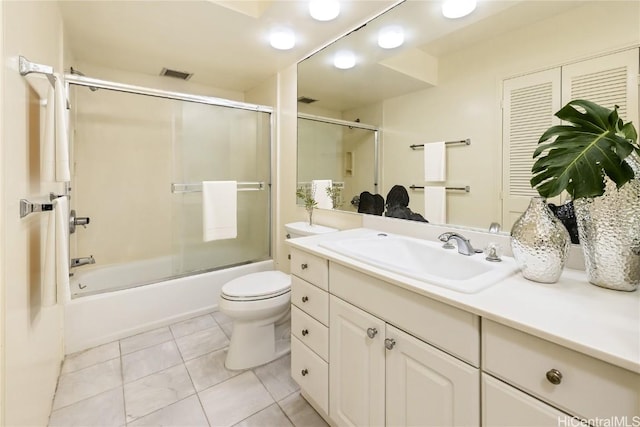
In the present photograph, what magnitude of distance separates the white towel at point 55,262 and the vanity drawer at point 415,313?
1087mm

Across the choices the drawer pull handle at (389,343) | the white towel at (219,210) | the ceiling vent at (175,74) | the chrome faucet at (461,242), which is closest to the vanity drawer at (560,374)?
the drawer pull handle at (389,343)

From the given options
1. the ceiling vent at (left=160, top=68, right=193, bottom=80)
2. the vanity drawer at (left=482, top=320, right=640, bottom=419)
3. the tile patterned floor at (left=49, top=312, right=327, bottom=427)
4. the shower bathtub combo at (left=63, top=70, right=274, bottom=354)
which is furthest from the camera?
the ceiling vent at (left=160, top=68, right=193, bottom=80)

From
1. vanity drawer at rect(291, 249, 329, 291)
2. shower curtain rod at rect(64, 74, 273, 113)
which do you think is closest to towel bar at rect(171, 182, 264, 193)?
shower curtain rod at rect(64, 74, 273, 113)

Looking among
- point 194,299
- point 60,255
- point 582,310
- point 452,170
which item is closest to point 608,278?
point 582,310

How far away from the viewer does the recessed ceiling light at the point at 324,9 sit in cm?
155

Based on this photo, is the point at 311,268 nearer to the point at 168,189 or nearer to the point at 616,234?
the point at 616,234

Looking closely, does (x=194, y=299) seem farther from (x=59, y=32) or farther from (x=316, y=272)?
(x=59, y=32)

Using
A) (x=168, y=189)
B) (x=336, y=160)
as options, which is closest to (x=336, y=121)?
(x=336, y=160)

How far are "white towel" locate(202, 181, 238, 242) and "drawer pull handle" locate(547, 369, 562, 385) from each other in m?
2.15

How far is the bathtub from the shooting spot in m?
1.81

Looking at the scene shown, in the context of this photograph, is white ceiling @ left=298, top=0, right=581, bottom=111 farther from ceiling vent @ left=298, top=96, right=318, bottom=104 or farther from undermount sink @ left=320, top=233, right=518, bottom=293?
undermount sink @ left=320, top=233, right=518, bottom=293

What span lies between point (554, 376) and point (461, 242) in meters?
0.63

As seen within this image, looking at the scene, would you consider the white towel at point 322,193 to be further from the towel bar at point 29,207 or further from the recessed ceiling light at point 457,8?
the towel bar at point 29,207

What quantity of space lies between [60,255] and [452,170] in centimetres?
168
